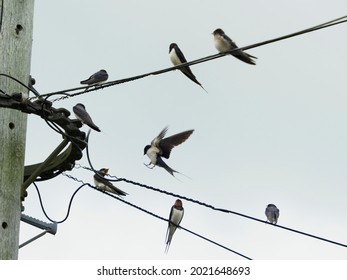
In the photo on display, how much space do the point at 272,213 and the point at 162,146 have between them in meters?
3.45

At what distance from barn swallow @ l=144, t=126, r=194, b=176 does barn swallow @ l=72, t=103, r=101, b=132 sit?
1.52 m

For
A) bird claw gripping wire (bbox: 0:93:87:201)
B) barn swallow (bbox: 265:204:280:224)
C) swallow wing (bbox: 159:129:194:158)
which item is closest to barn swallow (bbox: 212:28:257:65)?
swallow wing (bbox: 159:129:194:158)

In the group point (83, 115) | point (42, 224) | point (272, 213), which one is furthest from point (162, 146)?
point (272, 213)

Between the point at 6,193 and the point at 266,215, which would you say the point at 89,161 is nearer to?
the point at 6,193

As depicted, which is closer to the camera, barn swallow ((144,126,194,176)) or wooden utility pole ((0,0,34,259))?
wooden utility pole ((0,0,34,259))

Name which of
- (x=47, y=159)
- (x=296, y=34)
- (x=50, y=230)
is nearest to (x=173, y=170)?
(x=50, y=230)

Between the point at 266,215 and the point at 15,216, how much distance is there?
298 inches

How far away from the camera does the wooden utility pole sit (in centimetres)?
593

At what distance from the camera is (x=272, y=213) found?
516 inches

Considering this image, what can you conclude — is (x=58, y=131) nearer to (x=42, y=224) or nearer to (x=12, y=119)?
(x=12, y=119)

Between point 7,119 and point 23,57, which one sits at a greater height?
point 23,57

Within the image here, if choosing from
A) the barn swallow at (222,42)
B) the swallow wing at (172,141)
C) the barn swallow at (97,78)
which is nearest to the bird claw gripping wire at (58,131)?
the barn swallow at (97,78)

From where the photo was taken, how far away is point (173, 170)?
9.09 m

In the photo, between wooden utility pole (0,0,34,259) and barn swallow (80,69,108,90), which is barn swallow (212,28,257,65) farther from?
wooden utility pole (0,0,34,259)
